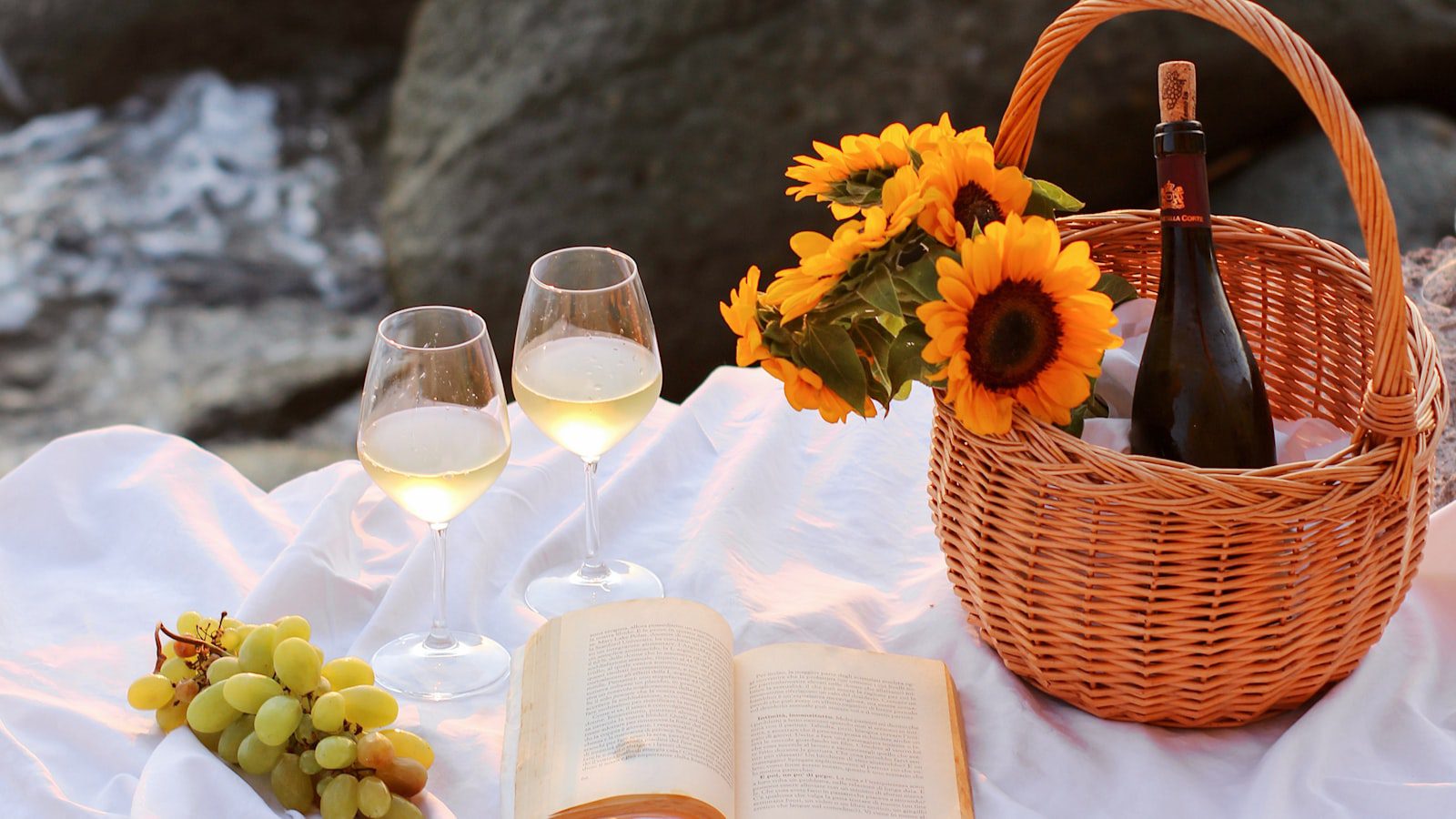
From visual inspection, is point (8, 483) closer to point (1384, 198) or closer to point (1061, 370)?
point (1061, 370)

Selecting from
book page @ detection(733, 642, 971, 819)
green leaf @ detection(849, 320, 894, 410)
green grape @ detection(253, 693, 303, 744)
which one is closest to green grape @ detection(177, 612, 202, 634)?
green grape @ detection(253, 693, 303, 744)

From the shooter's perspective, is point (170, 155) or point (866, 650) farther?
point (170, 155)

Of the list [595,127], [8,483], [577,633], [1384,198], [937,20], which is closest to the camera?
[1384,198]

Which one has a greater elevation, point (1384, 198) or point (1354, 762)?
point (1384, 198)

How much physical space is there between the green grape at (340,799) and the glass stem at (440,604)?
189 mm

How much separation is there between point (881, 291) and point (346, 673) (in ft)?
1.35

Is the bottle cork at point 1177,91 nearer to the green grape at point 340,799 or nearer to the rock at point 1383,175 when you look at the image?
the green grape at point 340,799

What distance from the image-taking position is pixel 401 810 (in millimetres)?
828

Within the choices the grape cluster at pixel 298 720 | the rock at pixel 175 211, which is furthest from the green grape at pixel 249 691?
the rock at pixel 175 211

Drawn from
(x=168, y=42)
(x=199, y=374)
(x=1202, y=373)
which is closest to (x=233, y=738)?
(x=1202, y=373)

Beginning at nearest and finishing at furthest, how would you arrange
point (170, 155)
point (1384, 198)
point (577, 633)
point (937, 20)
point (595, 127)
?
point (1384, 198)
point (577, 633)
point (937, 20)
point (595, 127)
point (170, 155)

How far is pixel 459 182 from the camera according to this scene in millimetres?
2707

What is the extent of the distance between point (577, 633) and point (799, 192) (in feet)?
1.11

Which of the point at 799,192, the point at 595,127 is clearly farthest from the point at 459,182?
the point at 799,192
